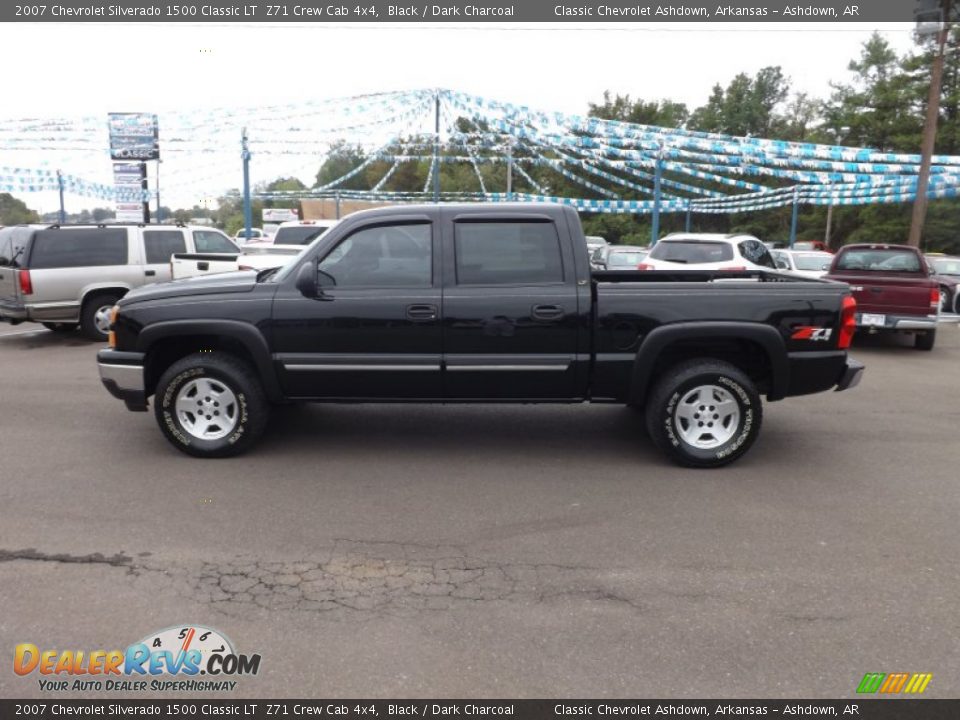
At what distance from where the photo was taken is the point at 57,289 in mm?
10461

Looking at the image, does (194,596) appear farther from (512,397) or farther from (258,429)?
(512,397)

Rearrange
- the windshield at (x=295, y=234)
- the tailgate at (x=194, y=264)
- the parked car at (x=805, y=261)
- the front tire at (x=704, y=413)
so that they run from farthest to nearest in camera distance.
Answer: the parked car at (x=805, y=261)
the windshield at (x=295, y=234)
the tailgate at (x=194, y=264)
the front tire at (x=704, y=413)

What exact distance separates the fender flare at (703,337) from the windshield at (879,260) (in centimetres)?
747

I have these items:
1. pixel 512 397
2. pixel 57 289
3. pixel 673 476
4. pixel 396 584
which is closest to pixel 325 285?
pixel 512 397

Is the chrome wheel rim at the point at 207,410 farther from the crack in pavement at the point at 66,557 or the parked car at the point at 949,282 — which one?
the parked car at the point at 949,282

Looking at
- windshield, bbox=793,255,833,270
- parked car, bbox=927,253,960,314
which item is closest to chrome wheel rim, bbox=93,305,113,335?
windshield, bbox=793,255,833,270

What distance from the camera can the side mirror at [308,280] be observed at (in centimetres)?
505

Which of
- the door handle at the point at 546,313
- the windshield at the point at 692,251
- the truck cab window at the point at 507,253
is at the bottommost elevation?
the door handle at the point at 546,313

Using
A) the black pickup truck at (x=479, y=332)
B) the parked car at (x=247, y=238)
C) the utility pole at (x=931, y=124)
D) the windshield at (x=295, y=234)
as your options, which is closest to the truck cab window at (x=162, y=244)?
the windshield at (x=295, y=234)

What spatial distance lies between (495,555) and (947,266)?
17489 millimetres

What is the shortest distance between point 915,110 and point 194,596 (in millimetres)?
48309

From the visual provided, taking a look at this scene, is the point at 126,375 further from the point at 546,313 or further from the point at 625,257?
the point at 625,257

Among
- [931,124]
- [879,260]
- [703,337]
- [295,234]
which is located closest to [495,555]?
[703,337]

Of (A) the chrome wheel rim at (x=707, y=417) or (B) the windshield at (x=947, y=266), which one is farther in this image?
(B) the windshield at (x=947, y=266)
